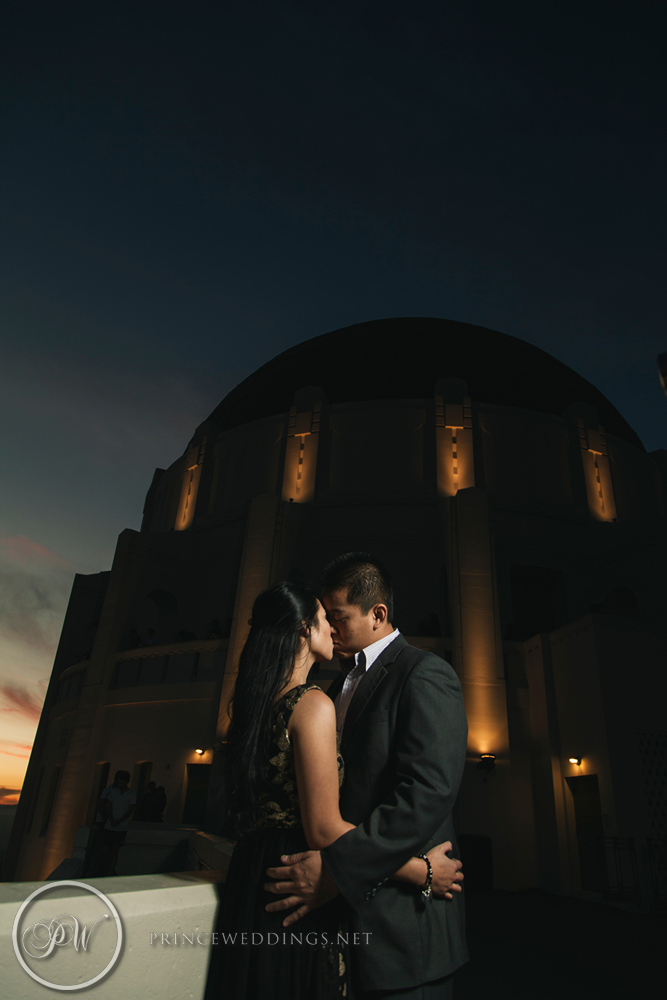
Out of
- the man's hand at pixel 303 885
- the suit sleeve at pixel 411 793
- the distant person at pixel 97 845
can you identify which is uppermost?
the suit sleeve at pixel 411 793

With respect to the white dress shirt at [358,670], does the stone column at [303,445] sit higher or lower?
higher

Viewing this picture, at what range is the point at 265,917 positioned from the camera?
1.75m

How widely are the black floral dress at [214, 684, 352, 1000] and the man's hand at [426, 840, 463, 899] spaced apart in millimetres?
304

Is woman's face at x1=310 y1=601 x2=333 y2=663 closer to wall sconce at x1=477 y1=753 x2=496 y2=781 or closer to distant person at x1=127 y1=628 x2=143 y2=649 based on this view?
wall sconce at x1=477 y1=753 x2=496 y2=781

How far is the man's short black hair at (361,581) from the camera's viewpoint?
242 centimetres

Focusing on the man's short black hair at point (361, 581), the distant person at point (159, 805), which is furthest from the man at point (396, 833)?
the distant person at point (159, 805)

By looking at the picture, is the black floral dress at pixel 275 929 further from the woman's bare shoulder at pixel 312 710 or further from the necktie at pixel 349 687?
the necktie at pixel 349 687

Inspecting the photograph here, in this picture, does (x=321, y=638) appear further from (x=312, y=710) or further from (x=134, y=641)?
(x=134, y=641)

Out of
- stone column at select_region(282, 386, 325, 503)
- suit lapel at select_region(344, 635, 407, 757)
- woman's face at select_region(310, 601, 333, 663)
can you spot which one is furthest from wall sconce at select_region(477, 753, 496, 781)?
woman's face at select_region(310, 601, 333, 663)

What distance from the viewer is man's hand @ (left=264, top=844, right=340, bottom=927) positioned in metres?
1.68

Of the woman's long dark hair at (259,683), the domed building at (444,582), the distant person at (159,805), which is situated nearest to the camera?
the woman's long dark hair at (259,683)

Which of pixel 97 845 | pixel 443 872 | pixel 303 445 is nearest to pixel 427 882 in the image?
pixel 443 872

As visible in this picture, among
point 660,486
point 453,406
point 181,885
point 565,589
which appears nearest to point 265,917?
point 181,885

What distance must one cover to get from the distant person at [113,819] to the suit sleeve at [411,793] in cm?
791
